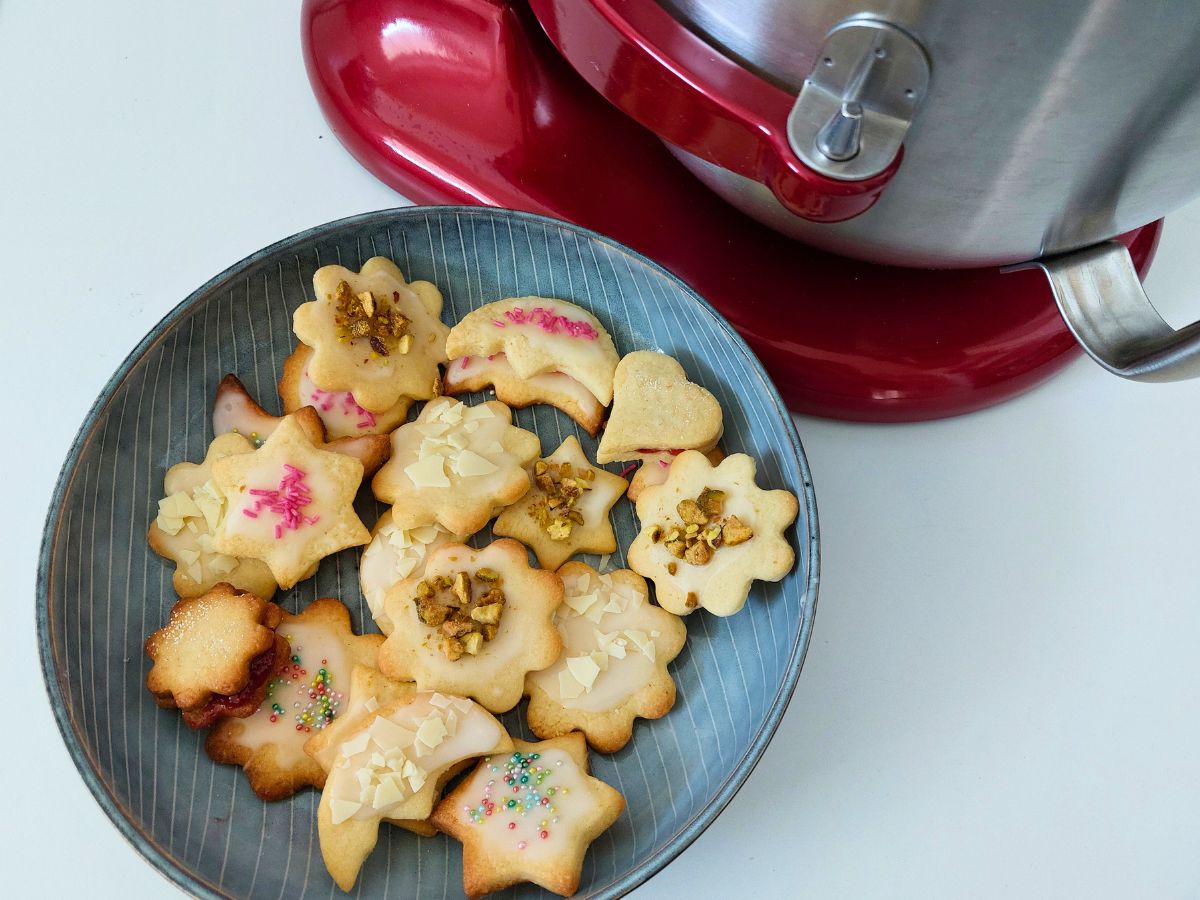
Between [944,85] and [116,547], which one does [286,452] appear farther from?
[944,85]

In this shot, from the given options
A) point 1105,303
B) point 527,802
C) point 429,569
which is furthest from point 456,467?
point 1105,303

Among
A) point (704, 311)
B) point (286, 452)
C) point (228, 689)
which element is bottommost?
point (228, 689)

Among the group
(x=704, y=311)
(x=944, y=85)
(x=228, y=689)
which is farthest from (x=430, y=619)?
(x=944, y=85)

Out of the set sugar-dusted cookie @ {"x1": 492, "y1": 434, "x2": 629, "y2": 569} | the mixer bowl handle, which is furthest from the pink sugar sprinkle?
the mixer bowl handle

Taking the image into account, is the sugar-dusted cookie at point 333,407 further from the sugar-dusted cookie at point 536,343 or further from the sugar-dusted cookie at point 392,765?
the sugar-dusted cookie at point 392,765

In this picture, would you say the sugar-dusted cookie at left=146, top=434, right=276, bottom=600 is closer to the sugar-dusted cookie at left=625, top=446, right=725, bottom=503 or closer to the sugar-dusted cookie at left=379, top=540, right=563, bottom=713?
the sugar-dusted cookie at left=379, top=540, right=563, bottom=713

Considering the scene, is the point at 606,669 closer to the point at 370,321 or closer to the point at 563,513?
the point at 563,513

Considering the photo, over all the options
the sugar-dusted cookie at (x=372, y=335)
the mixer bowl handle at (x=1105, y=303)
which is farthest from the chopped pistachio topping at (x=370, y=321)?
the mixer bowl handle at (x=1105, y=303)
